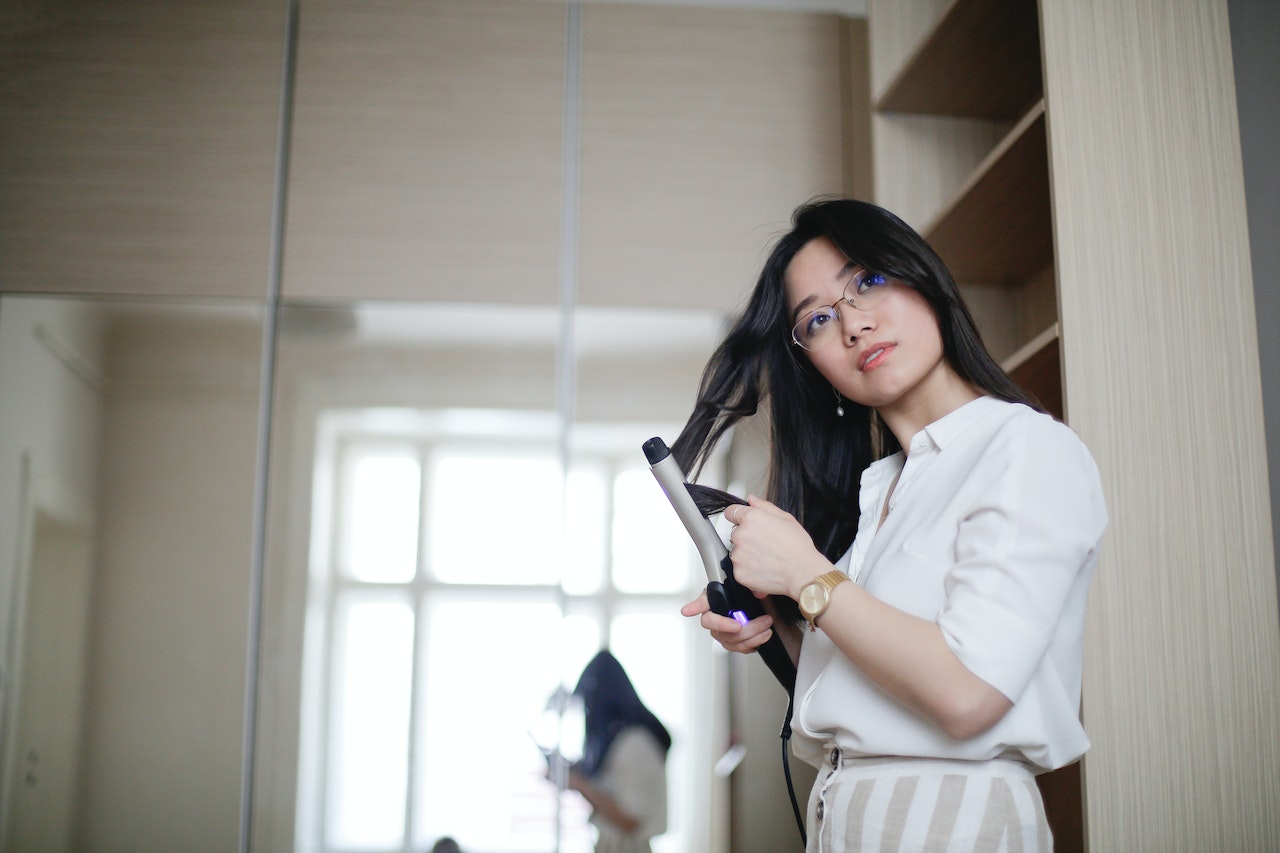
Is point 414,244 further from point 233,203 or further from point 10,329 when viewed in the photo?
point 10,329

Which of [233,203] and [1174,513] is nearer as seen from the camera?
[1174,513]

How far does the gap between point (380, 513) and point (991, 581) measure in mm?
1973

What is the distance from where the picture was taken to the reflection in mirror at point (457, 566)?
2.52 metres

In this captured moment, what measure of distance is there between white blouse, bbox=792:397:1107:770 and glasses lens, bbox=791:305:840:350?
169 mm

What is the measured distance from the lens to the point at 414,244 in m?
2.78

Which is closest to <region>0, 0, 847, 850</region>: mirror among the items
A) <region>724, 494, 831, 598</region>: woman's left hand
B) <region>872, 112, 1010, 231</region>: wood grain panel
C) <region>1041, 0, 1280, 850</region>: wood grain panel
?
<region>872, 112, 1010, 231</region>: wood grain panel

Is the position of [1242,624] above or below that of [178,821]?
above

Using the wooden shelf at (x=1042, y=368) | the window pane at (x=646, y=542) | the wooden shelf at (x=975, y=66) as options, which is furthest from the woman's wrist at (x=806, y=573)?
the window pane at (x=646, y=542)

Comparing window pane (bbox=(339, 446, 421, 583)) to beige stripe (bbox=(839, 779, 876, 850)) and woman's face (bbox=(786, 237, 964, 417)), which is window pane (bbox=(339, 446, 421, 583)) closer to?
woman's face (bbox=(786, 237, 964, 417))

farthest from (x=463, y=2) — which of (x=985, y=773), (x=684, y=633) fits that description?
(x=985, y=773)

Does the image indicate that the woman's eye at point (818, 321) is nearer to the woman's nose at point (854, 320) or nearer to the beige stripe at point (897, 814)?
the woman's nose at point (854, 320)

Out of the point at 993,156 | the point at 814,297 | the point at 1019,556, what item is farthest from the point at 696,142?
the point at 1019,556

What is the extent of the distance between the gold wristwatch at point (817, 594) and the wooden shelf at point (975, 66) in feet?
5.02

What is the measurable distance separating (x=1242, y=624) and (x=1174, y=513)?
0.59 ft
